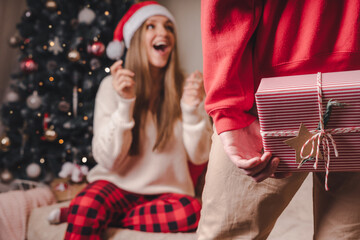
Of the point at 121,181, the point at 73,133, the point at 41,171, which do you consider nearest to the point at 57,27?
the point at 73,133

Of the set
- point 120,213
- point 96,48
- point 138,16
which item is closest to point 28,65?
point 96,48

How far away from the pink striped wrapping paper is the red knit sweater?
1.5 inches

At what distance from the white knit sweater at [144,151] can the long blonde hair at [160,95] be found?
1.3 inches

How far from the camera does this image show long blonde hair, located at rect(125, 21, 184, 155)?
1.51 meters

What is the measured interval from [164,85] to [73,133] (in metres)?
0.85

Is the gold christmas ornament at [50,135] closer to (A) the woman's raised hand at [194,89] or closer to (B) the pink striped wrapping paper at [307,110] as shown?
(A) the woman's raised hand at [194,89]

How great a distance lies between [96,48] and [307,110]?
1.80 meters

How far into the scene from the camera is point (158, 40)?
156 centimetres

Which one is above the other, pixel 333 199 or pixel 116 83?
pixel 116 83

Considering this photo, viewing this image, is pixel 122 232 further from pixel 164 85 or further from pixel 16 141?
pixel 16 141

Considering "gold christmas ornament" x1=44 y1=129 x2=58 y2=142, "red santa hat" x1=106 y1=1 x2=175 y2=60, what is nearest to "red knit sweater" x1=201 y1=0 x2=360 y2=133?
"red santa hat" x1=106 y1=1 x2=175 y2=60

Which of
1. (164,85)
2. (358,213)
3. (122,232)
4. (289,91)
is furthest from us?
(164,85)

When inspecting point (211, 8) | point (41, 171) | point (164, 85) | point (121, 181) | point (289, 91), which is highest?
point (211, 8)

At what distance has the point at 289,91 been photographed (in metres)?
0.44
